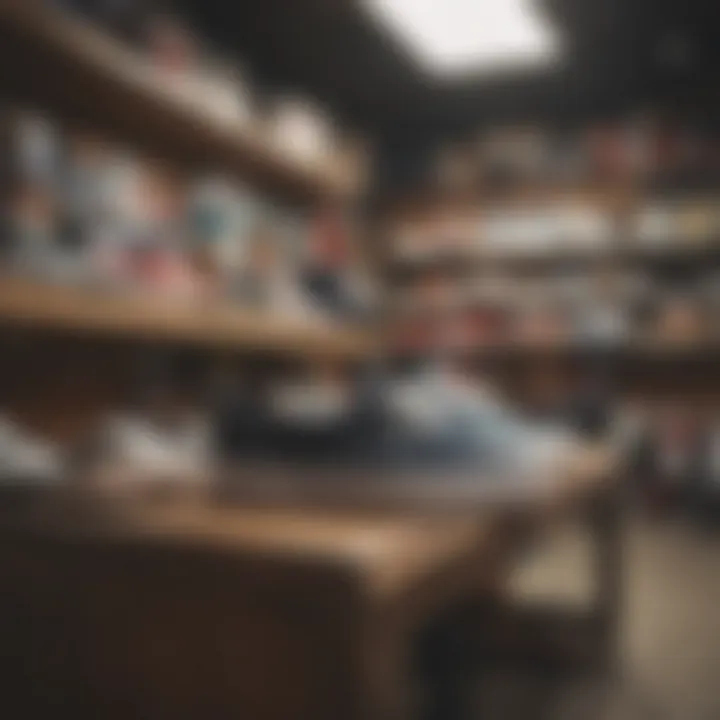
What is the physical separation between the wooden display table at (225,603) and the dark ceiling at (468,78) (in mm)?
1863

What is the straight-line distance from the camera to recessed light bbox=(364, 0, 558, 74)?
2.13 metres

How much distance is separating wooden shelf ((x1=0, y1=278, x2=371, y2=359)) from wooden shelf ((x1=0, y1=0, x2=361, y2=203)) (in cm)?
37

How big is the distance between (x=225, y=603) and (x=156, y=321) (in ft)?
3.69

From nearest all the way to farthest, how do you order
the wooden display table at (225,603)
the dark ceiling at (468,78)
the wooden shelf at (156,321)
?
the wooden display table at (225,603)
the wooden shelf at (156,321)
the dark ceiling at (468,78)

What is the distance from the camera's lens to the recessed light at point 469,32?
2.13 meters

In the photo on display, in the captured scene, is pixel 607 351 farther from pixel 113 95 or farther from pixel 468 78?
pixel 113 95

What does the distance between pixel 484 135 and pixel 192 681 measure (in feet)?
9.11

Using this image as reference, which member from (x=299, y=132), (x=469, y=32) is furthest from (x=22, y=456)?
(x=469, y=32)

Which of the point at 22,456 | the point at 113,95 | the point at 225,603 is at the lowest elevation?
the point at 225,603

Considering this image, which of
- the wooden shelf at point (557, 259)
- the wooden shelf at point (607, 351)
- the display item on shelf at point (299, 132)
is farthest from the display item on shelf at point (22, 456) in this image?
the wooden shelf at point (557, 259)

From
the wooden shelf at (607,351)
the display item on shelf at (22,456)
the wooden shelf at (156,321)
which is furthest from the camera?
the wooden shelf at (607,351)

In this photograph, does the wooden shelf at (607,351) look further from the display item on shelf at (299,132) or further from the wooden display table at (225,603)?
the wooden display table at (225,603)

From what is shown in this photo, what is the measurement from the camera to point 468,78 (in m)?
2.68

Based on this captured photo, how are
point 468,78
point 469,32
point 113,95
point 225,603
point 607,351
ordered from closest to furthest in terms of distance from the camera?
point 225,603 → point 113,95 → point 469,32 → point 468,78 → point 607,351
